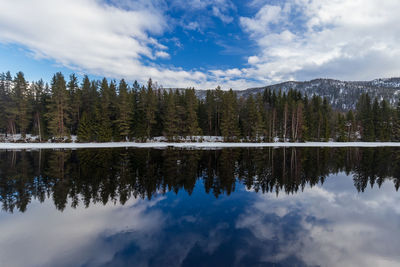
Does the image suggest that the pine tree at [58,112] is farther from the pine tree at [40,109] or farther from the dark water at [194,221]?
the dark water at [194,221]

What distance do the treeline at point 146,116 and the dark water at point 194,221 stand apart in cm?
3709

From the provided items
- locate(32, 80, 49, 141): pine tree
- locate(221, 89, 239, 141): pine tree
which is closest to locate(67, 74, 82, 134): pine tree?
locate(32, 80, 49, 141): pine tree

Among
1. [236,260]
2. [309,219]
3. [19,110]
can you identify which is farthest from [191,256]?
[19,110]

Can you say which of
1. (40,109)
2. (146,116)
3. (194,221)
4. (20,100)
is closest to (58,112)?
(20,100)

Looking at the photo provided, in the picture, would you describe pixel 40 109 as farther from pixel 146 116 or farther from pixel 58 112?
pixel 146 116

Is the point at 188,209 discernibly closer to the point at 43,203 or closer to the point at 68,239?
the point at 68,239

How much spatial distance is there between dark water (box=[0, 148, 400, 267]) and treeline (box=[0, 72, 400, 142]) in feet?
122

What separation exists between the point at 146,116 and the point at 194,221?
46.3 m

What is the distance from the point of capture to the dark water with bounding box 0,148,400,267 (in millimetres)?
5703

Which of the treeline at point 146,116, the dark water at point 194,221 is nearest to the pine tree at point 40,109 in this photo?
the treeline at point 146,116

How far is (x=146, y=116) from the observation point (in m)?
51.1

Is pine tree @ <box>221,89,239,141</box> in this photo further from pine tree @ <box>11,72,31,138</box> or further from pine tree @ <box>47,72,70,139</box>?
pine tree @ <box>11,72,31,138</box>

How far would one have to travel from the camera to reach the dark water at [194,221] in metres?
5.70

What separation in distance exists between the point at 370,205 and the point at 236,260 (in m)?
9.60
